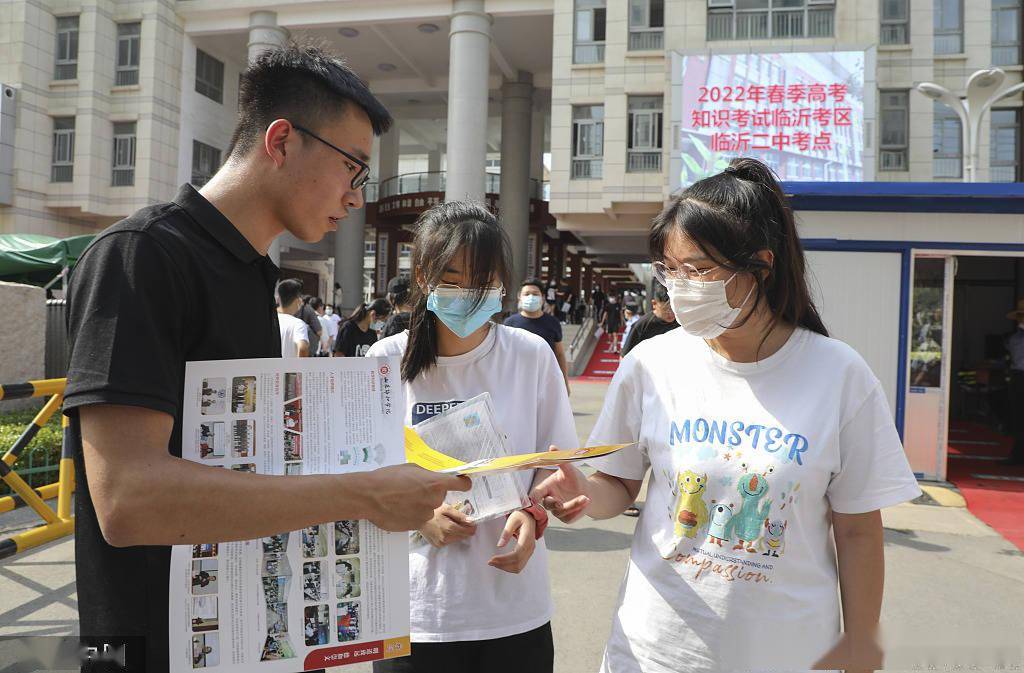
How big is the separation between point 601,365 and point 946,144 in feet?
35.5

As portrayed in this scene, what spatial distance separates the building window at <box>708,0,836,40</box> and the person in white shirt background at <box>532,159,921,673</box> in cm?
1908

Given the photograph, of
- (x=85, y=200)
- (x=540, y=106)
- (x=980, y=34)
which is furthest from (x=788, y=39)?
(x=85, y=200)

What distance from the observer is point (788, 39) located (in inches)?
710

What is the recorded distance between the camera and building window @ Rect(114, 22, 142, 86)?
75.7 ft

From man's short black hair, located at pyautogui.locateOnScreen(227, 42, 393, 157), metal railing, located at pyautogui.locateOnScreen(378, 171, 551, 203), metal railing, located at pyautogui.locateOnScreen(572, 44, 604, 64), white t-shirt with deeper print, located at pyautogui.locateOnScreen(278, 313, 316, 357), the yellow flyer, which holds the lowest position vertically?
the yellow flyer

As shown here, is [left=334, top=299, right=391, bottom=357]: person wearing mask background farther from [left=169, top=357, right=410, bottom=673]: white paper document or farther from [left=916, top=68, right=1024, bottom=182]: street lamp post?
[left=916, top=68, right=1024, bottom=182]: street lamp post

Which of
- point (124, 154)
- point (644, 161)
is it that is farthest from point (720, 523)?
point (124, 154)

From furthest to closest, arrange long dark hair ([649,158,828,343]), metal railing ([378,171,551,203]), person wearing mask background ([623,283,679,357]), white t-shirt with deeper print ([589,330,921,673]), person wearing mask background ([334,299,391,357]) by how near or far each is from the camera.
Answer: metal railing ([378,171,551,203])
person wearing mask background ([334,299,391,357])
person wearing mask background ([623,283,679,357])
long dark hair ([649,158,828,343])
white t-shirt with deeper print ([589,330,921,673])

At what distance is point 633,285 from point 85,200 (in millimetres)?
→ 39596

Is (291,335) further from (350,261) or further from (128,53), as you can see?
(350,261)

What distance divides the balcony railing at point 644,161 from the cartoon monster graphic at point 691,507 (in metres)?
18.6

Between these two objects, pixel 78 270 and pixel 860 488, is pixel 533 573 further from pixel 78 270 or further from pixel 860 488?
pixel 78 270

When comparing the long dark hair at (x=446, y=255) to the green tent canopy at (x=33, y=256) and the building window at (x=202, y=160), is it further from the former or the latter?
the building window at (x=202, y=160)

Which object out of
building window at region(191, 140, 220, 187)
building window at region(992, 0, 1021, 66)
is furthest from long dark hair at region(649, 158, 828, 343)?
building window at region(191, 140, 220, 187)
